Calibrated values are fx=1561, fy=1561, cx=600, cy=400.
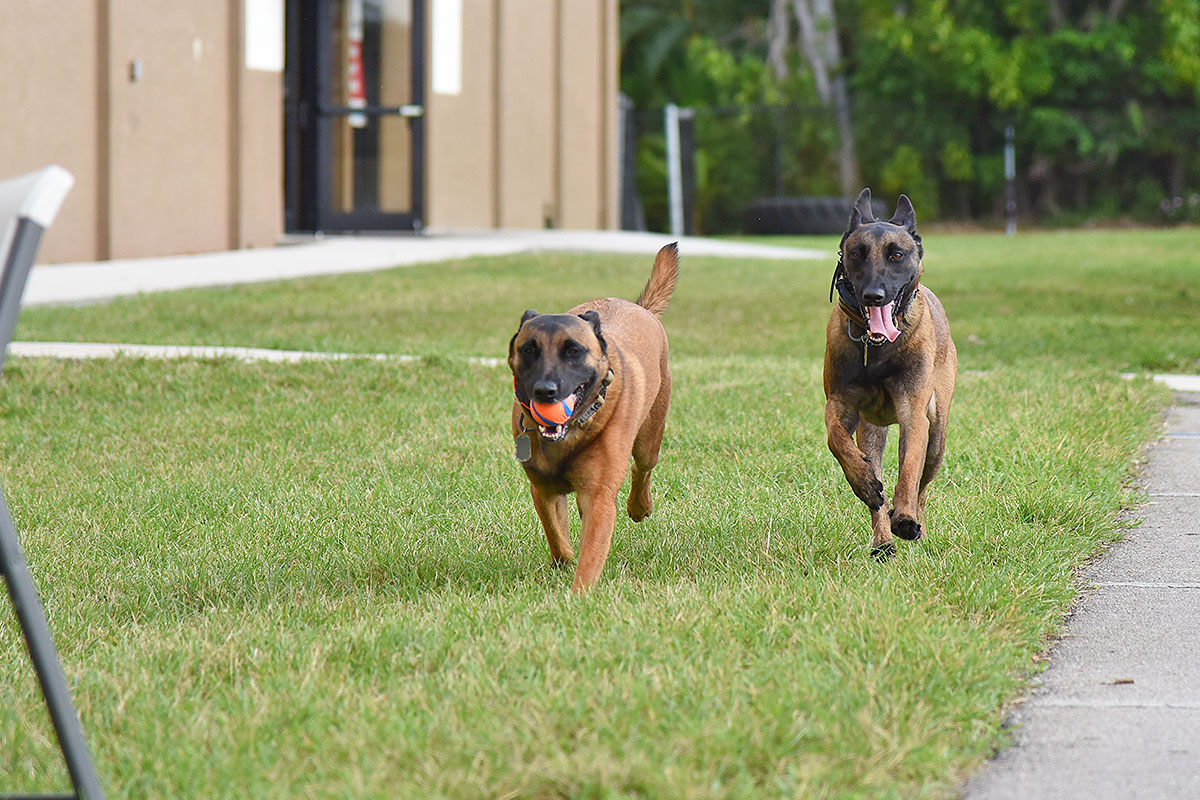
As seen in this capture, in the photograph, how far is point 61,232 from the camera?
1455 cm

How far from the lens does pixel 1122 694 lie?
348 centimetres

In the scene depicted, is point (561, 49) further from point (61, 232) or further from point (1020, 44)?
point (1020, 44)

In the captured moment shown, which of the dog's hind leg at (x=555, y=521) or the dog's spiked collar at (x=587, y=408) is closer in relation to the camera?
the dog's spiked collar at (x=587, y=408)

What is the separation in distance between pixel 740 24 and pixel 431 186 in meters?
22.1

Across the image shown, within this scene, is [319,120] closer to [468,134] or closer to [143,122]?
[468,134]

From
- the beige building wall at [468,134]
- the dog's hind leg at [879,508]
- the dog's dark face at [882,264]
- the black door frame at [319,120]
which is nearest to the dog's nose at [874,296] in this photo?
the dog's dark face at [882,264]

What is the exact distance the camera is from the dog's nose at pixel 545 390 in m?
3.88

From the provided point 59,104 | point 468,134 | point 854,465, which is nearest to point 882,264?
point 854,465

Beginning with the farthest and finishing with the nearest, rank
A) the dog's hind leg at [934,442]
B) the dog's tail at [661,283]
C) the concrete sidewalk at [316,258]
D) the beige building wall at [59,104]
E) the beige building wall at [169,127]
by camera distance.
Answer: the beige building wall at [169,127], the beige building wall at [59,104], the concrete sidewalk at [316,258], the dog's tail at [661,283], the dog's hind leg at [934,442]

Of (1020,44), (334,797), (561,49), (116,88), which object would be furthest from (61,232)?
(1020,44)

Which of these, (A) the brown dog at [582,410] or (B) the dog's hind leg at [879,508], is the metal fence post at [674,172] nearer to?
(B) the dog's hind leg at [879,508]

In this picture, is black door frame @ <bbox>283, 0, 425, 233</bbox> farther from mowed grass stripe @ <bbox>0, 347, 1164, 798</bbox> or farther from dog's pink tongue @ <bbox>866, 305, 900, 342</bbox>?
dog's pink tongue @ <bbox>866, 305, 900, 342</bbox>

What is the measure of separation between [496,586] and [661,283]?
149 centimetres

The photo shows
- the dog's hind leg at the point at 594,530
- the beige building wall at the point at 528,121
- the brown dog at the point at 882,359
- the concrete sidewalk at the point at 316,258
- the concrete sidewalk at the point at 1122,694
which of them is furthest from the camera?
the beige building wall at the point at 528,121
